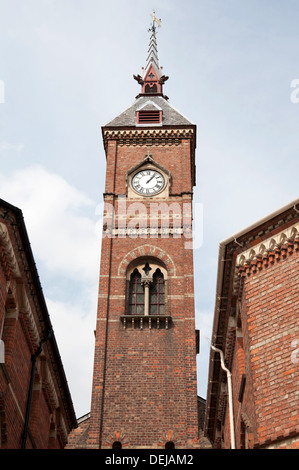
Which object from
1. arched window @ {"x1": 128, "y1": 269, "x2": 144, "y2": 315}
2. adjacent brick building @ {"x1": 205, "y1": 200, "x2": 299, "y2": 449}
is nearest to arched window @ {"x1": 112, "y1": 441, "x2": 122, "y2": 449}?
arched window @ {"x1": 128, "y1": 269, "x2": 144, "y2": 315}

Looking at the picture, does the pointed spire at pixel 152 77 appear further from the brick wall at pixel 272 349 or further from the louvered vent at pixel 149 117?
the brick wall at pixel 272 349

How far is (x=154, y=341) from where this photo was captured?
82.7 feet

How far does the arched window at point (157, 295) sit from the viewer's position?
2658cm

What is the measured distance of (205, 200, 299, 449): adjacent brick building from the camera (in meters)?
11.7

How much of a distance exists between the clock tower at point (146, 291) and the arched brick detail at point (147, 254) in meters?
0.04

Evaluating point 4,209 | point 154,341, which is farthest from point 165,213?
point 4,209

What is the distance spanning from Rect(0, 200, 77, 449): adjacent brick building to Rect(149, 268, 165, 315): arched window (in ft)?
18.2

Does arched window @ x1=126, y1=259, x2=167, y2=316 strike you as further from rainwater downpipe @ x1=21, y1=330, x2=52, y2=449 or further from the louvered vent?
the louvered vent

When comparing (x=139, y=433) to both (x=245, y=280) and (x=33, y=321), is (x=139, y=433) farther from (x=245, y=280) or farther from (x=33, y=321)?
(x=245, y=280)

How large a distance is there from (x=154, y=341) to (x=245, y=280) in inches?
460

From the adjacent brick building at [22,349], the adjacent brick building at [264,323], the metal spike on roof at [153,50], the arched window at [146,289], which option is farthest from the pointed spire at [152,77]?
the adjacent brick building at [264,323]

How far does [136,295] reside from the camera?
27.0m

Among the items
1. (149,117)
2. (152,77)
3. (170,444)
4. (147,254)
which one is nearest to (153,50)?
(152,77)
